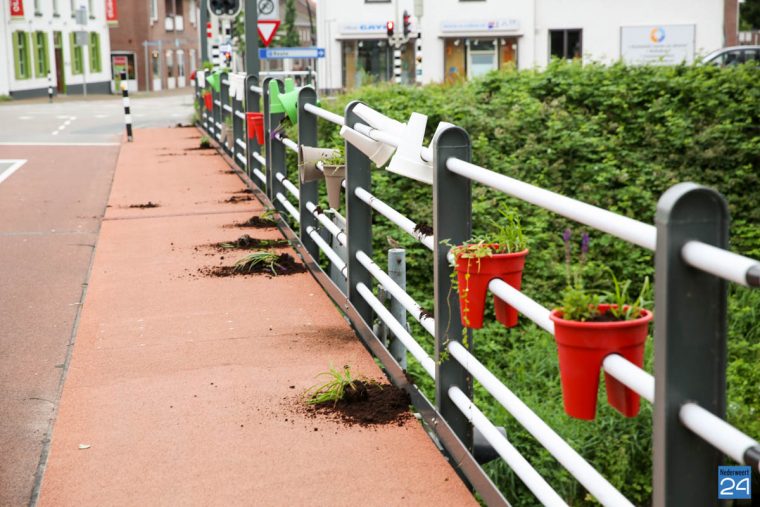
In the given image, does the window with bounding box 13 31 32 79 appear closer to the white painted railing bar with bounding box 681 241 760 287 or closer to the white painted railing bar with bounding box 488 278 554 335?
the white painted railing bar with bounding box 488 278 554 335

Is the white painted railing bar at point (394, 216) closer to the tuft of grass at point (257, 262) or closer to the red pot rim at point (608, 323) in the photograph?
the red pot rim at point (608, 323)

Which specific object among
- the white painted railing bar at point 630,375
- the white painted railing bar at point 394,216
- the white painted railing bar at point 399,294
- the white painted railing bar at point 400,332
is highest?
the white painted railing bar at point 394,216

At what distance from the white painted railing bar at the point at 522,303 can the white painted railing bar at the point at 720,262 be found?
0.67 meters

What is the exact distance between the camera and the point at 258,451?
3.95 metres

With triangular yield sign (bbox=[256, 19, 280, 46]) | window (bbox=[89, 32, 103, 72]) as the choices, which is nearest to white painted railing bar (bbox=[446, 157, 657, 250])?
triangular yield sign (bbox=[256, 19, 280, 46])

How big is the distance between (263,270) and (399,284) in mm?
2376

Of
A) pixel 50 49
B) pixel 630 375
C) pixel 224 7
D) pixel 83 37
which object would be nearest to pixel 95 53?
pixel 50 49

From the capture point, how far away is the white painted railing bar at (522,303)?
2.83m

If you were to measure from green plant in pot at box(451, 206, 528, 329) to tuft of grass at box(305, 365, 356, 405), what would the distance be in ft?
3.62

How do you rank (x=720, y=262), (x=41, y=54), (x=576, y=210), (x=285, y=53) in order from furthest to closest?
(x=41, y=54), (x=285, y=53), (x=576, y=210), (x=720, y=262)

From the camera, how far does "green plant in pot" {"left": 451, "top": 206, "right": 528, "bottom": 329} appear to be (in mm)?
3357

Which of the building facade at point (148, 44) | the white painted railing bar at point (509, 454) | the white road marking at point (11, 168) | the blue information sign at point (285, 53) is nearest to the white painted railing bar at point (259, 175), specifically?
the white road marking at point (11, 168)

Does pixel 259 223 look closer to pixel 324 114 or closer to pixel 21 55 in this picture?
pixel 324 114

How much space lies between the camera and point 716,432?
6.74ft
